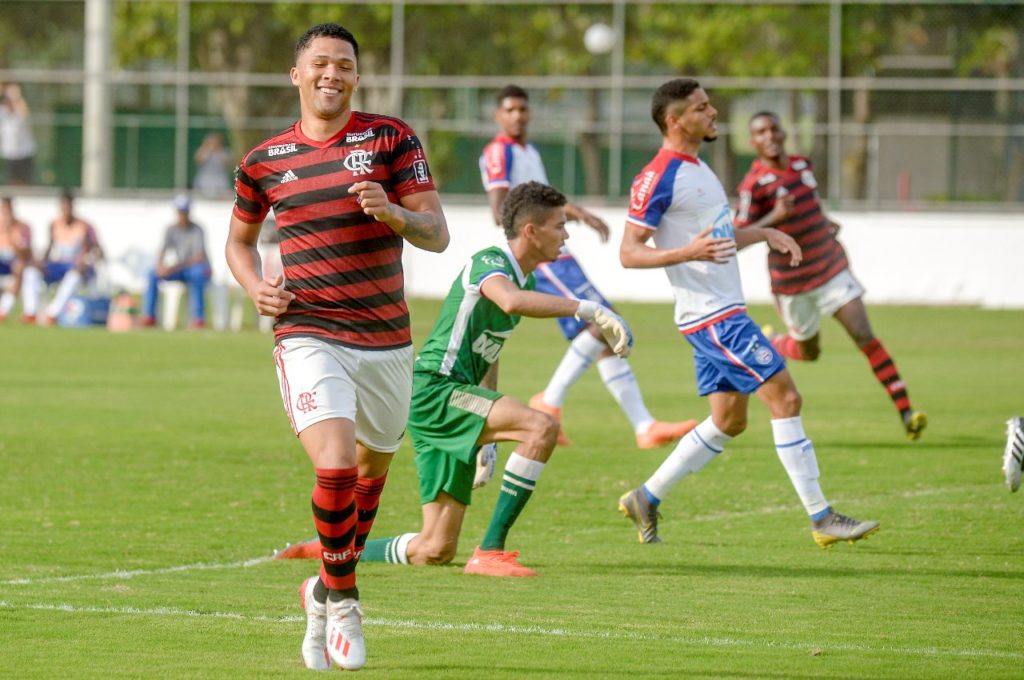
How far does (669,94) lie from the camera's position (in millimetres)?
9625

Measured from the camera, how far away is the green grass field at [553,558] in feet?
21.7

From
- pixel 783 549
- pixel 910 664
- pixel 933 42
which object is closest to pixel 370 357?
pixel 910 664

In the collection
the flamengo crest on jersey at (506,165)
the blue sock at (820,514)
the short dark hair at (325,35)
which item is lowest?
the blue sock at (820,514)

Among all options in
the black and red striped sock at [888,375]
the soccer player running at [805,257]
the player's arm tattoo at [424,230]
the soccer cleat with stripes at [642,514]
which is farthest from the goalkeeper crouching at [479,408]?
the black and red striped sock at [888,375]

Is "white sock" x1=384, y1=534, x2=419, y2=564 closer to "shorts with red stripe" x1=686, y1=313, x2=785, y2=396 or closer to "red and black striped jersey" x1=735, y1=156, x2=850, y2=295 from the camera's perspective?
"shorts with red stripe" x1=686, y1=313, x2=785, y2=396

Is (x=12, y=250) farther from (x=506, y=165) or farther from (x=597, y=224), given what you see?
(x=597, y=224)

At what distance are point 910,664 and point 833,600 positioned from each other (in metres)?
1.31

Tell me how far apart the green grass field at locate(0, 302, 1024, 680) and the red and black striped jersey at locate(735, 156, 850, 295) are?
1281mm

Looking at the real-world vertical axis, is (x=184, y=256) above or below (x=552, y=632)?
above

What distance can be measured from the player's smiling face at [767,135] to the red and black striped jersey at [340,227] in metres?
7.74

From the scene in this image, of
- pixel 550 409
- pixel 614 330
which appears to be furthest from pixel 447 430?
pixel 550 409

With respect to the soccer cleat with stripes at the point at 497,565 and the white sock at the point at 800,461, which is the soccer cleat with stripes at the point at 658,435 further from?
the soccer cleat with stripes at the point at 497,565

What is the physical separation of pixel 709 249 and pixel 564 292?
15.1ft

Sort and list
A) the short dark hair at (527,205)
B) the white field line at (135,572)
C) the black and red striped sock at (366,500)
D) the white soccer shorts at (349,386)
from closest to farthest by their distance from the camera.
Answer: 1. the white soccer shorts at (349,386)
2. the black and red striped sock at (366,500)
3. the white field line at (135,572)
4. the short dark hair at (527,205)
